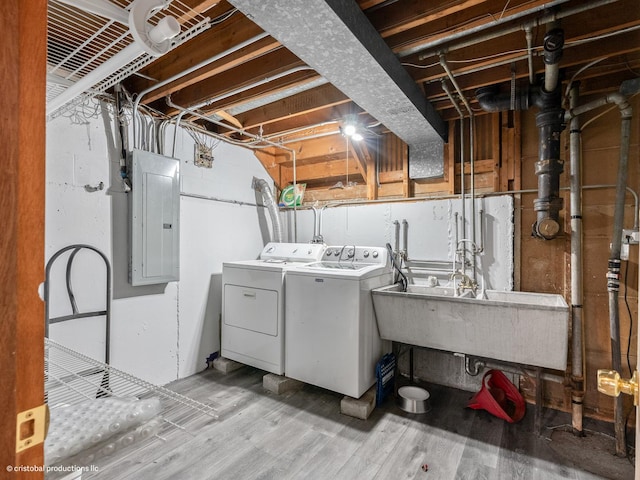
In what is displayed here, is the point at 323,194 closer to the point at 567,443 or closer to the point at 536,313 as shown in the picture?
the point at 536,313

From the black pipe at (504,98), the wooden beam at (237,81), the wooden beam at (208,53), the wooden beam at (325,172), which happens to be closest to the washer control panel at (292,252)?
the wooden beam at (325,172)

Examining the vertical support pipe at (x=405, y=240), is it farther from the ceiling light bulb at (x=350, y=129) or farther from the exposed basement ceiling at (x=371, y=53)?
the ceiling light bulb at (x=350, y=129)

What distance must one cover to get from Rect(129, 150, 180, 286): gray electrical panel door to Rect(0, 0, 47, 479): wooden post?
7.37 feet

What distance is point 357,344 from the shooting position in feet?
7.70

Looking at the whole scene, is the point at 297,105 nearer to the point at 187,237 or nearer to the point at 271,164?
the point at 271,164

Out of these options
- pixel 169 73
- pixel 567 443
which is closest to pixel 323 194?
pixel 169 73

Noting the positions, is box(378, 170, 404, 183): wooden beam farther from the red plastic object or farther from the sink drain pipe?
the red plastic object

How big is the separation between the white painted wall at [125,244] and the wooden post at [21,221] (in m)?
2.14

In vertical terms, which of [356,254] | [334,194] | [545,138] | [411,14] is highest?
[411,14]

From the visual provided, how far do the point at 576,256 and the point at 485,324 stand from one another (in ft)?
2.89

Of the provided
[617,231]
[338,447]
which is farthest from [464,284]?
[338,447]

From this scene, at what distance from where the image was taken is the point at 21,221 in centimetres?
48

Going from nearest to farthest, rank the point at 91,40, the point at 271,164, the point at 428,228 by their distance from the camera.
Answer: the point at 91,40
the point at 428,228
the point at 271,164

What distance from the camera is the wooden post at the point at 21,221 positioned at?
0.46 metres
